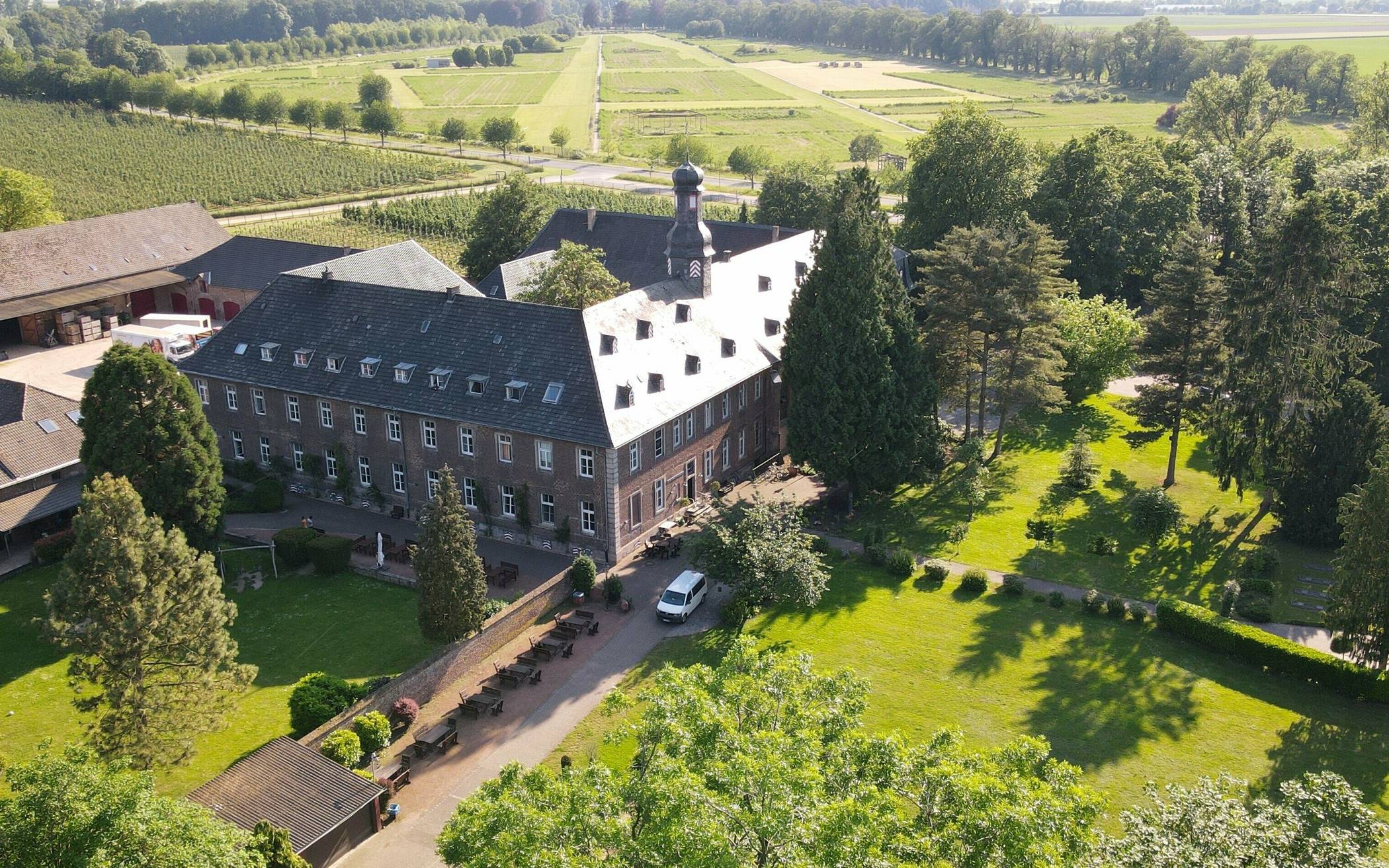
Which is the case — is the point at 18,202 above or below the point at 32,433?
above

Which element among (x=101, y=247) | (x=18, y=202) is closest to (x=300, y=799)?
(x=101, y=247)

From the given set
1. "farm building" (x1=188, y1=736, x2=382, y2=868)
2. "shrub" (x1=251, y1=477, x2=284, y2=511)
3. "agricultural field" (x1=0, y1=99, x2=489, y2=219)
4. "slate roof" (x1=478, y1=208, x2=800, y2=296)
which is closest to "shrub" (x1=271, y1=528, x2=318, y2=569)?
"shrub" (x1=251, y1=477, x2=284, y2=511)

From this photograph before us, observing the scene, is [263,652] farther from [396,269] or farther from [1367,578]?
[1367,578]

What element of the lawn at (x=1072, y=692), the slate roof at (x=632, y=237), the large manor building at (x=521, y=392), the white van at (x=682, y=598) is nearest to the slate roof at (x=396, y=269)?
the large manor building at (x=521, y=392)

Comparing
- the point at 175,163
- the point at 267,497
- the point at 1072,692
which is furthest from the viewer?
the point at 175,163

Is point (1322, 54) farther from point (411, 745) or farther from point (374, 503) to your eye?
point (411, 745)

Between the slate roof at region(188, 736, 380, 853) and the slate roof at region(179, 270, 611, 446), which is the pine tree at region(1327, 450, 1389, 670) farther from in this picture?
the slate roof at region(188, 736, 380, 853)
